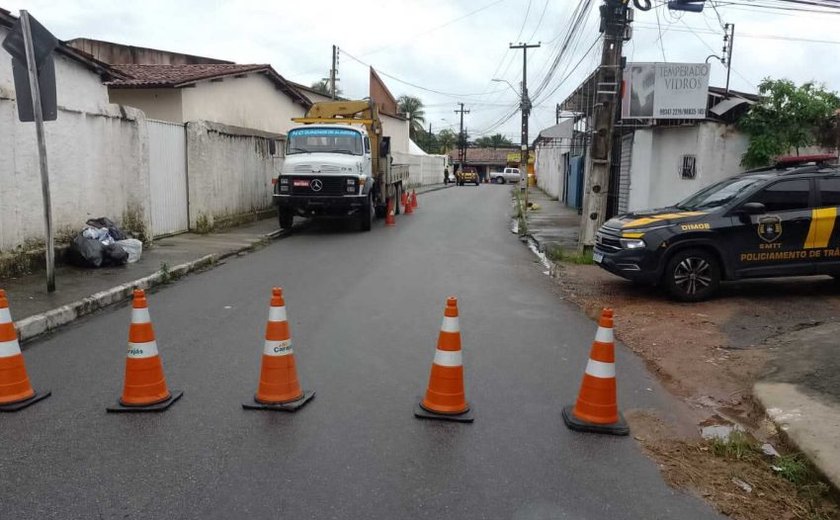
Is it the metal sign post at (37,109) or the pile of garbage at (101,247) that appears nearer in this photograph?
the metal sign post at (37,109)

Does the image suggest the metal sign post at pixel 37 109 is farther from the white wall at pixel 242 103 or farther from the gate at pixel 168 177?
the white wall at pixel 242 103

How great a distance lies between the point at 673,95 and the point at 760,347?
29.9ft

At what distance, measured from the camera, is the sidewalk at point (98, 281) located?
23.2ft

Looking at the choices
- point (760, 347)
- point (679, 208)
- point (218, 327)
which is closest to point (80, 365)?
point (218, 327)

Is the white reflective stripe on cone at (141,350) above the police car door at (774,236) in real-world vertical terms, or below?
below

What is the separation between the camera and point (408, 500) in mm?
3543

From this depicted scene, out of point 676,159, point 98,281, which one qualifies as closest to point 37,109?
point 98,281

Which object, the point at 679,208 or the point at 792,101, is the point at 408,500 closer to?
the point at 679,208

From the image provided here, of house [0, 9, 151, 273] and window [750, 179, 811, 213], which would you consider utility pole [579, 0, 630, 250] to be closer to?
window [750, 179, 811, 213]

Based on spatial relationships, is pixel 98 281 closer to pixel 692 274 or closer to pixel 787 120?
pixel 692 274

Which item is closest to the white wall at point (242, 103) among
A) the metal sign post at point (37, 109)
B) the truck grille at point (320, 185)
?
the truck grille at point (320, 185)

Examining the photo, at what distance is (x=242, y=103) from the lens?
2094 centimetres

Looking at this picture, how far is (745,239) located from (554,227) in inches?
410

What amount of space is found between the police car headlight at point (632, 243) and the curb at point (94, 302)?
257 inches
